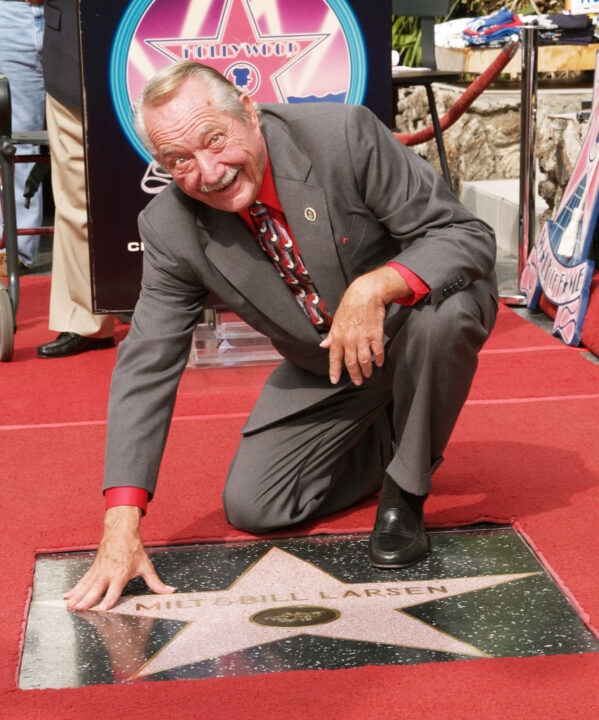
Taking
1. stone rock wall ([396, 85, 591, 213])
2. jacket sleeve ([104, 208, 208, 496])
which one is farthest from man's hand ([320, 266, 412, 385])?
stone rock wall ([396, 85, 591, 213])

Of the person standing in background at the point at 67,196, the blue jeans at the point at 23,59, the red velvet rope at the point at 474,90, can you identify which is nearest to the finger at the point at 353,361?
the person standing in background at the point at 67,196

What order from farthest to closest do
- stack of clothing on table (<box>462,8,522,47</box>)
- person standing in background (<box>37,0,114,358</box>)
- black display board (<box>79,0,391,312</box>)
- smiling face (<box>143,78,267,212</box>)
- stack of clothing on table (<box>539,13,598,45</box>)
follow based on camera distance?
stack of clothing on table (<box>462,8,522,47</box>), stack of clothing on table (<box>539,13,598,45</box>), person standing in background (<box>37,0,114,358</box>), black display board (<box>79,0,391,312</box>), smiling face (<box>143,78,267,212</box>)

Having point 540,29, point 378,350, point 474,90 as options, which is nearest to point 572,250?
point 474,90

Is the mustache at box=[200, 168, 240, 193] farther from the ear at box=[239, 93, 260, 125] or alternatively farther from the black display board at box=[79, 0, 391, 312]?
the black display board at box=[79, 0, 391, 312]

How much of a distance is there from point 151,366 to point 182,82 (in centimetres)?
50

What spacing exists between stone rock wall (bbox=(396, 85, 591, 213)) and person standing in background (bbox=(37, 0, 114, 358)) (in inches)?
77.8

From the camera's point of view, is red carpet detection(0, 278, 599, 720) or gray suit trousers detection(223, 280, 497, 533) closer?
red carpet detection(0, 278, 599, 720)

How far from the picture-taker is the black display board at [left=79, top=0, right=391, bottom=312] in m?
3.26

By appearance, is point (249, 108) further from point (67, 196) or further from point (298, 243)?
point (67, 196)

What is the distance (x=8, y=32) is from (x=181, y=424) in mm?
2308

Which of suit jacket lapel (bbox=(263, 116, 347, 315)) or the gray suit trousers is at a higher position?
suit jacket lapel (bbox=(263, 116, 347, 315))

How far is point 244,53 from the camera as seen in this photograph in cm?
332

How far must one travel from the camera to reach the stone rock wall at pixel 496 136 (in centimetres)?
482

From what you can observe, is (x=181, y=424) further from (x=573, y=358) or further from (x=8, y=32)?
(x=8, y=32)
